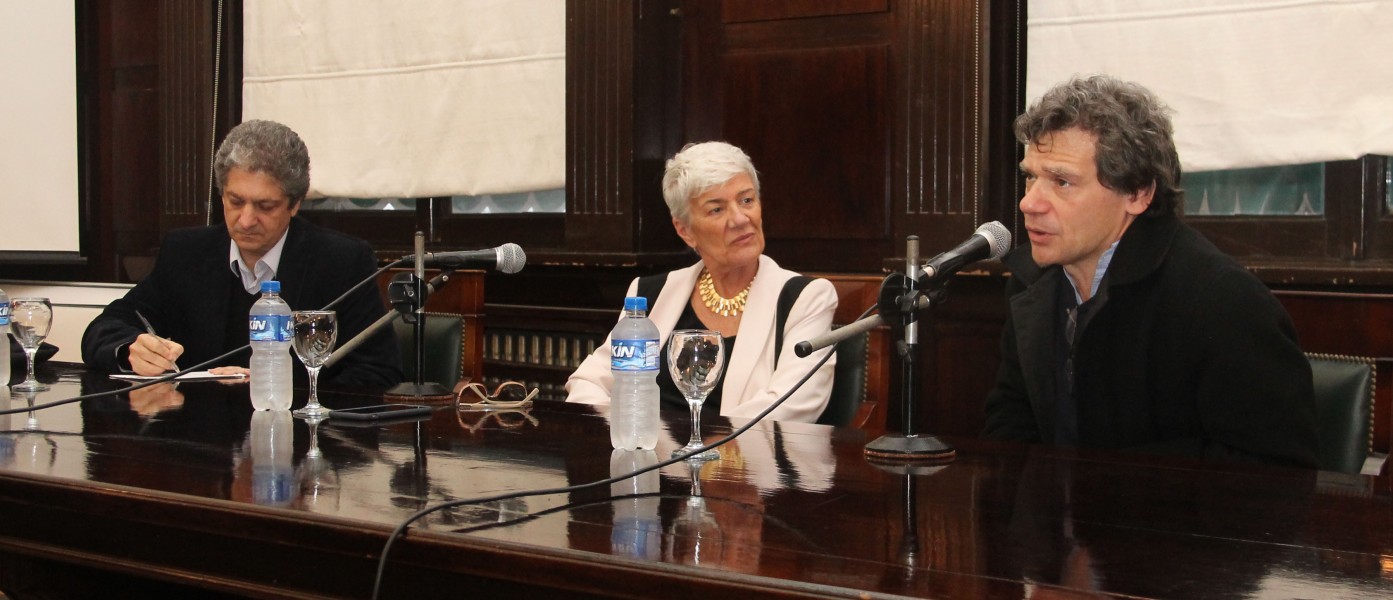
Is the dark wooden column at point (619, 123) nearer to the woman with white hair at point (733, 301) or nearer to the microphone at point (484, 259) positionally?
the woman with white hair at point (733, 301)

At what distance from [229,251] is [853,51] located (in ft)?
6.15

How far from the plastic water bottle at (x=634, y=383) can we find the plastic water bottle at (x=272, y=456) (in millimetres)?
452

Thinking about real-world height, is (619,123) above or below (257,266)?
above

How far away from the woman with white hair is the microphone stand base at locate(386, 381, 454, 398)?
34 cm

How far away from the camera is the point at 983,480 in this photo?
1.64 metres

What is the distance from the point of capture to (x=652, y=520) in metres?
1.39

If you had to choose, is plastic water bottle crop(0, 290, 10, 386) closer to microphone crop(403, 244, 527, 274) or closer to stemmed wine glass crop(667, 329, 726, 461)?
microphone crop(403, 244, 527, 274)

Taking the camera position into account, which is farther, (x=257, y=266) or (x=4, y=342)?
(x=257, y=266)

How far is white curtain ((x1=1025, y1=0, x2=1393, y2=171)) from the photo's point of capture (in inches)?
125

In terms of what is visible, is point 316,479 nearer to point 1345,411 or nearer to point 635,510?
point 635,510

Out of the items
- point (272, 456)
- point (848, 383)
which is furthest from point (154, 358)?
point (848, 383)

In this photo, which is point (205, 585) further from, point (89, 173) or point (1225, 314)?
point (89, 173)

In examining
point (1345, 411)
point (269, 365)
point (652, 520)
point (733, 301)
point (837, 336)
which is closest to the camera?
point (652, 520)

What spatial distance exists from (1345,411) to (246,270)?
2322 millimetres
